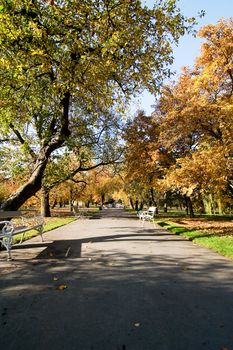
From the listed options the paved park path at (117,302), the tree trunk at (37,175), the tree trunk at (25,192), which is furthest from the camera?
the tree trunk at (37,175)

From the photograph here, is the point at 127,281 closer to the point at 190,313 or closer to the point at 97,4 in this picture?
the point at 190,313

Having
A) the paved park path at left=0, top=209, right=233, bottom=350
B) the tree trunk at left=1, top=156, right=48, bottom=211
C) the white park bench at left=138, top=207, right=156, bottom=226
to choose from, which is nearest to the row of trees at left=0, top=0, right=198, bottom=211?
the tree trunk at left=1, top=156, right=48, bottom=211

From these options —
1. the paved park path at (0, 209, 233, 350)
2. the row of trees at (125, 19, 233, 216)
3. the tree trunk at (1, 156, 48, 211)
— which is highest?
the row of trees at (125, 19, 233, 216)

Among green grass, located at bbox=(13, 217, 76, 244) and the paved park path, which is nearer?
the paved park path

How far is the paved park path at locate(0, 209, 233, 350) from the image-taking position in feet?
10.7

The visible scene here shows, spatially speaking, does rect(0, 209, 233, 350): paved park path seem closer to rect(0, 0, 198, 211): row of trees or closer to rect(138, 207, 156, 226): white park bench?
rect(0, 0, 198, 211): row of trees

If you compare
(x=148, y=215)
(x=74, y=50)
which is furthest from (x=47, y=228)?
(x=74, y=50)

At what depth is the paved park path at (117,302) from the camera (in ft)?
10.7

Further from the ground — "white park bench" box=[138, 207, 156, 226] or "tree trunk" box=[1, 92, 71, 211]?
"tree trunk" box=[1, 92, 71, 211]

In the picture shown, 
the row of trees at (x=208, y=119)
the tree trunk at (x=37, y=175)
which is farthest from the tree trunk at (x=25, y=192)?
the row of trees at (x=208, y=119)

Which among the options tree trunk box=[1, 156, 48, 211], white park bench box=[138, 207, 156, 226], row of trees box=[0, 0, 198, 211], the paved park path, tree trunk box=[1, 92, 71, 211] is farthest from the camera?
white park bench box=[138, 207, 156, 226]

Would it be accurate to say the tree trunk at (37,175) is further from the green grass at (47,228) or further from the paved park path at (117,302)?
the paved park path at (117,302)

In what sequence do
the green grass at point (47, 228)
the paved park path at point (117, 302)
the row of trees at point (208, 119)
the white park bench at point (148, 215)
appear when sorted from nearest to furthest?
the paved park path at point (117, 302) < the green grass at point (47, 228) < the row of trees at point (208, 119) < the white park bench at point (148, 215)

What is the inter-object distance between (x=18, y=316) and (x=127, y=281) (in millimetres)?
2171
